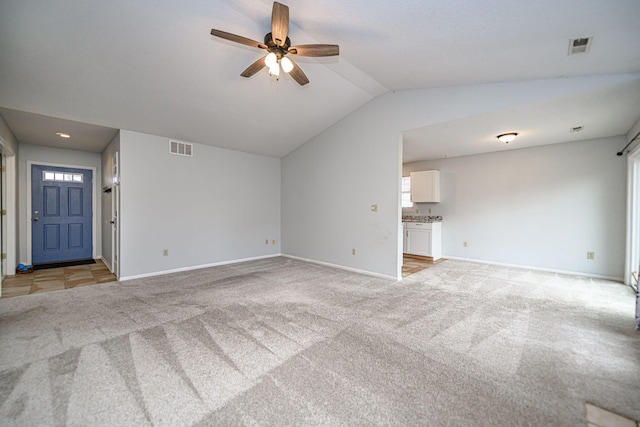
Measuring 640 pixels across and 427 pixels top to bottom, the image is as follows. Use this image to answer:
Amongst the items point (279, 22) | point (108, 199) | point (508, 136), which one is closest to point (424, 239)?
point (508, 136)

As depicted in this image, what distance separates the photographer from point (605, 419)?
4.78 feet

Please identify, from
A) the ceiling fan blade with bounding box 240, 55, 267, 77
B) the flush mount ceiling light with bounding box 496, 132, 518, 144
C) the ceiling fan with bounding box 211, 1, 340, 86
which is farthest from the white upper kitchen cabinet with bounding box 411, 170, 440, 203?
the ceiling fan blade with bounding box 240, 55, 267, 77

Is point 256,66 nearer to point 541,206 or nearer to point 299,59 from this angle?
point 299,59

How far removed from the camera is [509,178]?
5.27 m

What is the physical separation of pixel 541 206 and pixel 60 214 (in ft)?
32.0

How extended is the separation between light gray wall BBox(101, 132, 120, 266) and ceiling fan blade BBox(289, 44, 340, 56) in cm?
366

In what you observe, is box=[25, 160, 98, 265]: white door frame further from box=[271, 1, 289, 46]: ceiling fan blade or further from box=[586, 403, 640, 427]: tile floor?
box=[586, 403, 640, 427]: tile floor

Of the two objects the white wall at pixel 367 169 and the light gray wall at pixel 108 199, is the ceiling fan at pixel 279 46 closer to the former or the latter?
the white wall at pixel 367 169

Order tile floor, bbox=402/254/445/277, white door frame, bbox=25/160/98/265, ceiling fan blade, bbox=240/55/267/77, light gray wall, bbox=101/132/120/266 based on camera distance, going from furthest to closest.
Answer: white door frame, bbox=25/160/98/265
tile floor, bbox=402/254/445/277
light gray wall, bbox=101/132/120/266
ceiling fan blade, bbox=240/55/267/77

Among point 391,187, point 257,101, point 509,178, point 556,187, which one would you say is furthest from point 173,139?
point 556,187

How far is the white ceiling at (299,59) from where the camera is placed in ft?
7.11

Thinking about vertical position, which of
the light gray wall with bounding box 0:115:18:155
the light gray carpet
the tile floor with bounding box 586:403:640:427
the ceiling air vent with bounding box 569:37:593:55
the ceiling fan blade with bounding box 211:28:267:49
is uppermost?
the ceiling fan blade with bounding box 211:28:267:49

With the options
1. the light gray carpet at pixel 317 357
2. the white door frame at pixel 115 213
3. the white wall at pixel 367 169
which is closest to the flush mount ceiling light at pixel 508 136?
the white wall at pixel 367 169

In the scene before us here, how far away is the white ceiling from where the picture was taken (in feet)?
7.11
